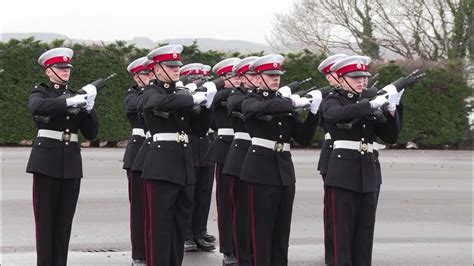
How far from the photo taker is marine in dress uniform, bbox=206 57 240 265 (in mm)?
8414

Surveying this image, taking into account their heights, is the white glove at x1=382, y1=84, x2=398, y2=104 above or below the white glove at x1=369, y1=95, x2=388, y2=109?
above

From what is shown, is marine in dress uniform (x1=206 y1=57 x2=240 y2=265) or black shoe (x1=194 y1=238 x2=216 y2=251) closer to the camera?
marine in dress uniform (x1=206 y1=57 x2=240 y2=265)

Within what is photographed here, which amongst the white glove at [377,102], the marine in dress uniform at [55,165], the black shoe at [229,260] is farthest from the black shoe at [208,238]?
the white glove at [377,102]

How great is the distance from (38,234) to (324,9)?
83.6ft

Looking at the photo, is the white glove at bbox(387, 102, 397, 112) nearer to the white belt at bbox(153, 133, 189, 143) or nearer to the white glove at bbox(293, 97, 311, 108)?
the white glove at bbox(293, 97, 311, 108)

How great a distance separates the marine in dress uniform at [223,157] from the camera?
27.6 ft

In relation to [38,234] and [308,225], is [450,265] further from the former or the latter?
[38,234]

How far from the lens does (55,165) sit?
23.7 ft

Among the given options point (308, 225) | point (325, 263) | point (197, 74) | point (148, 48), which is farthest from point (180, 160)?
point (148, 48)

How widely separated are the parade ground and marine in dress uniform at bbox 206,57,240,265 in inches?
9.0

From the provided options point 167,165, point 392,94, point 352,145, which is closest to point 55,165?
point 167,165

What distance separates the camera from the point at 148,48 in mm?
21031

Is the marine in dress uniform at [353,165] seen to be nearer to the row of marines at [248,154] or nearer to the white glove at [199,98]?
the row of marines at [248,154]

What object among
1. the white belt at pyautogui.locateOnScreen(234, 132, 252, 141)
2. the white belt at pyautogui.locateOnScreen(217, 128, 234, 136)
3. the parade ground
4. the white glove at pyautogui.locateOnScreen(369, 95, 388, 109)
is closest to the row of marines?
the white glove at pyautogui.locateOnScreen(369, 95, 388, 109)
